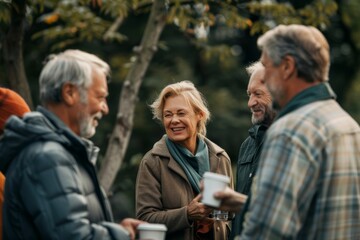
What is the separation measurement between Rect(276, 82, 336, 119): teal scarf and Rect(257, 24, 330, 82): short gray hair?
4 centimetres

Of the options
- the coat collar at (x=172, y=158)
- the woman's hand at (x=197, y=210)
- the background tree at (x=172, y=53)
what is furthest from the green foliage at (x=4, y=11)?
the woman's hand at (x=197, y=210)

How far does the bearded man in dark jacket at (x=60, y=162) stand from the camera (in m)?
3.50

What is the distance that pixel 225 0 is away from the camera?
7832mm

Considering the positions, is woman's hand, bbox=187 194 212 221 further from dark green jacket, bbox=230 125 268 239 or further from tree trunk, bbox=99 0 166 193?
tree trunk, bbox=99 0 166 193

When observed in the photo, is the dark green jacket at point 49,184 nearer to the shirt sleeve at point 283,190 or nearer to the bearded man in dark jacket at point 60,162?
the bearded man in dark jacket at point 60,162

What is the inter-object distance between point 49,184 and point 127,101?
12.5 feet

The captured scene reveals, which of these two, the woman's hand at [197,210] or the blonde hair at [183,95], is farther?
the blonde hair at [183,95]

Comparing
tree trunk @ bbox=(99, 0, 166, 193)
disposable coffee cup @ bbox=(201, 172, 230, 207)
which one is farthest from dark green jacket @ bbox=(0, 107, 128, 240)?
tree trunk @ bbox=(99, 0, 166, 193)

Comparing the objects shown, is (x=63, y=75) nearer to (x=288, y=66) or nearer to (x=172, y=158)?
(x=288, y=66)

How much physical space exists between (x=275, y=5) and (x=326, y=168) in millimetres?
4650

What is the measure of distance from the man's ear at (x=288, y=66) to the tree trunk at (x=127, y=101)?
147 inches

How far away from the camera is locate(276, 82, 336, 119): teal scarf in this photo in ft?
11.7

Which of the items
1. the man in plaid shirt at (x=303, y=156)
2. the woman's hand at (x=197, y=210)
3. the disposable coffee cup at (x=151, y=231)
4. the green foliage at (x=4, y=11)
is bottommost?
the woman's hand at (x=197, y=210)

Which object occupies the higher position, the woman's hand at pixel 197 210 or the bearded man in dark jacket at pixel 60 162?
the bearded man in dark jacket at pixel 60 162
